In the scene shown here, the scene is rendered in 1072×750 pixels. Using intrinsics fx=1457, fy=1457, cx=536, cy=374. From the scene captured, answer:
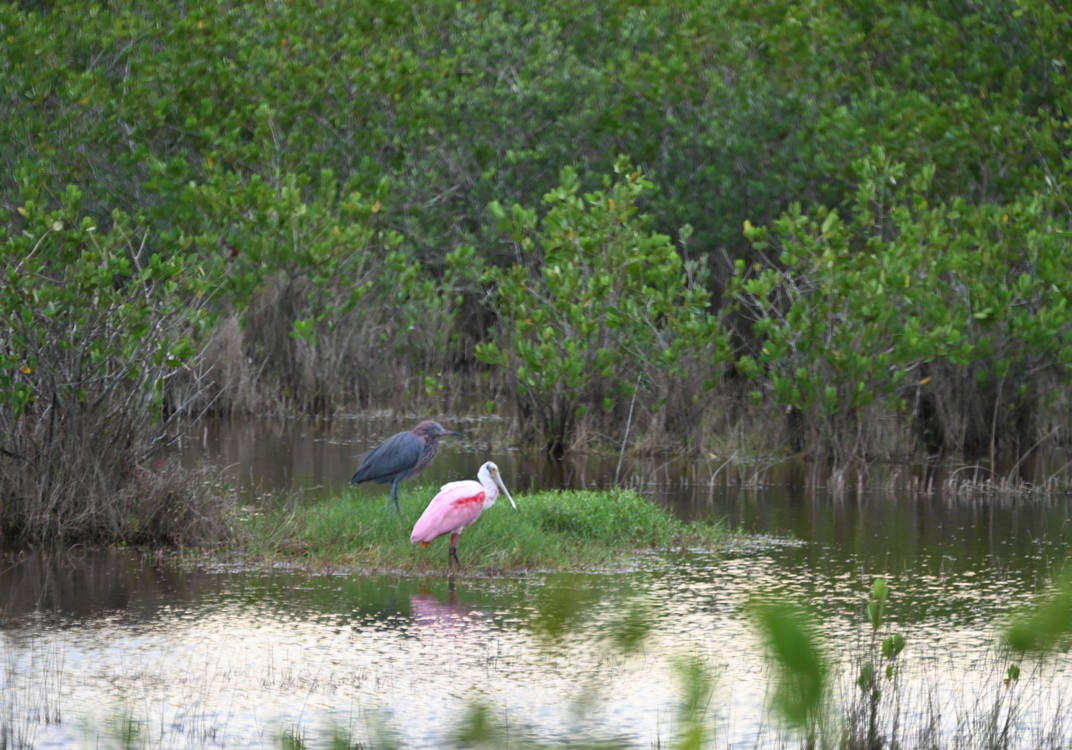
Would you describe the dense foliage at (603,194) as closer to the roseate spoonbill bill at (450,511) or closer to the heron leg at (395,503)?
the heron leg at (395,503)

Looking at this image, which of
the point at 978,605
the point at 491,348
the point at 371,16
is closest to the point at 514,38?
the point at 371,16

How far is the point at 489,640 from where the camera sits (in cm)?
761

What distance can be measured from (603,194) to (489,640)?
9129 mm

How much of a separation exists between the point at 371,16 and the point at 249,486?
14.1m

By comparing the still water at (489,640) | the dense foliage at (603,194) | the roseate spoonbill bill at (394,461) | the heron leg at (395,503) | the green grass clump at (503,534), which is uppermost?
the dense foliage at (603,194)

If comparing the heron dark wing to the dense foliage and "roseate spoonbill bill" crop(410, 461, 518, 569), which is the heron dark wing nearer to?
"roseate spoonbill bill" crop(410, 461, 518, 569)

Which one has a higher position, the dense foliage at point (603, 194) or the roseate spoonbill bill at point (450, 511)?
the dense foliage at point (603, 194)

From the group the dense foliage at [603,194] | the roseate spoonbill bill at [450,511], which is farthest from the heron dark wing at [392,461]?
the dense foliage at [603,194]

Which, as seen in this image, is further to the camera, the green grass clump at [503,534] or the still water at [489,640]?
the green grass clump at [503,534]

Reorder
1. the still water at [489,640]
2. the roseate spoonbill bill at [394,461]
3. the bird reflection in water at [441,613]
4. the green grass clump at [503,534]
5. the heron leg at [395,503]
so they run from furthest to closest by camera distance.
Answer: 1. the roseate spoonbill bill at [394,461]
2. the heron leg at [395,503]
3. the green grass clump at [503,534]
4. the bird reflection in water at [441,613]
5. the still water at [489,640]

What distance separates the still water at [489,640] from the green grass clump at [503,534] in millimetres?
288

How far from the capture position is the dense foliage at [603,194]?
1570 centimetres

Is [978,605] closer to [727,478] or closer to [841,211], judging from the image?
[727,478]

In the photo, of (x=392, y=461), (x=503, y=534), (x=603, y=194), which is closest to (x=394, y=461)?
(x=392, y=461)
